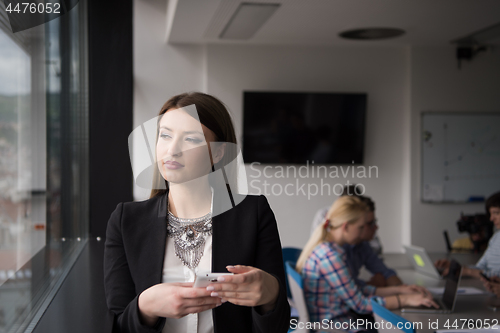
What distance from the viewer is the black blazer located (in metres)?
0.96

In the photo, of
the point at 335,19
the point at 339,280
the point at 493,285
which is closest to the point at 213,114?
the point at 339,280

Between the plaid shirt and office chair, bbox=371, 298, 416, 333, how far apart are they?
0.38m

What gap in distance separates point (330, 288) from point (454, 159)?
3376 millimetres

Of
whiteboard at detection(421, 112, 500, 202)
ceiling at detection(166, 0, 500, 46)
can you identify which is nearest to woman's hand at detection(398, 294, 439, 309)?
ceiling at detection(166, 0, 500, 46)

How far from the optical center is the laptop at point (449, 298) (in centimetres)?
223

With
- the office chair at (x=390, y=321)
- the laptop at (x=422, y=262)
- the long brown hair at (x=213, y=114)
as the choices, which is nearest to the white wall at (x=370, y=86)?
the laptop at (x=422, y=262)

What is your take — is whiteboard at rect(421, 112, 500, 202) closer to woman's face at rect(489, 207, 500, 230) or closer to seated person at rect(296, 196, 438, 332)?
woman's face at rect(489, 207, 500, 230)

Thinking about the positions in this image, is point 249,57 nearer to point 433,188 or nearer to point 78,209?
point 433,188

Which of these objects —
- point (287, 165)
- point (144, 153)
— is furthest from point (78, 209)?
point (287, 165)

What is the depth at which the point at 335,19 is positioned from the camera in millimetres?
3977

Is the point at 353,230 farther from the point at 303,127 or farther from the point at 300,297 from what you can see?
the point at 303,127

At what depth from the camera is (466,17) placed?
3943 millimetres

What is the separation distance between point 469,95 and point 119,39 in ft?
15.2

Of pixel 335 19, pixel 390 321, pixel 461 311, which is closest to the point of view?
pixel 390 321
